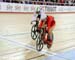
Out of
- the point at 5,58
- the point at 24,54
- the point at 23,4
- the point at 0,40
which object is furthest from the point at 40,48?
the point at 23,4

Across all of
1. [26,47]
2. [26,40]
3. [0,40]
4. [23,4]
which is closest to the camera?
[26,47]

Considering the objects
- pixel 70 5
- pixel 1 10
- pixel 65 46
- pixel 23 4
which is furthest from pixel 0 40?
pixel 70 5

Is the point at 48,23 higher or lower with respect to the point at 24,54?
higher

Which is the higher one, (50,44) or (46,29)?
(46,29)

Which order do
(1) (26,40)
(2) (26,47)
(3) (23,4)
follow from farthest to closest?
1. (3) (23,4)
2. (1) (26,40)
3. (2) (26,47)

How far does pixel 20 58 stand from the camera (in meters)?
3.69

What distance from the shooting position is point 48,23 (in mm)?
4141

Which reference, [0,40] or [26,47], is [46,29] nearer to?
[26,47]

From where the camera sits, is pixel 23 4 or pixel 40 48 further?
pixel 23 4

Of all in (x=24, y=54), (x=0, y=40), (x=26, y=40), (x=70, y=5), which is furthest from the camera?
(x=70, y=5)

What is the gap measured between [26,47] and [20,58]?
72 cm

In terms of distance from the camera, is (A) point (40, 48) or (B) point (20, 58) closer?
(B) point (20, 58)

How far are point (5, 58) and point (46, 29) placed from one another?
3.66 feet

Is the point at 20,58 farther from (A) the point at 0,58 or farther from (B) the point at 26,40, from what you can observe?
(B) the point at 26,40
